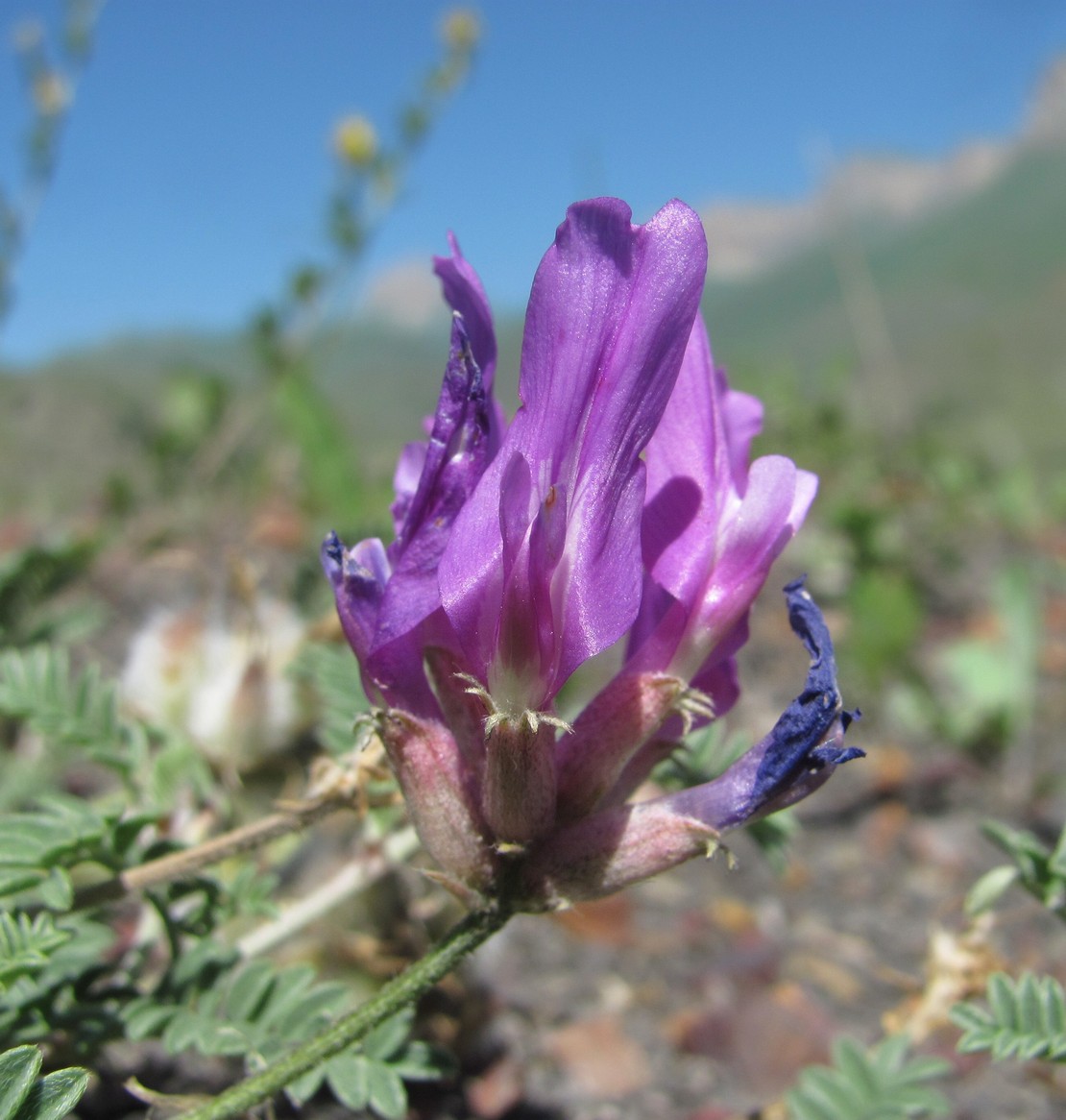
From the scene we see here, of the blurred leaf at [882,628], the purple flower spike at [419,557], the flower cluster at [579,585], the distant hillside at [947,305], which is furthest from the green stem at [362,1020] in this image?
the distant hillside at [947,305]

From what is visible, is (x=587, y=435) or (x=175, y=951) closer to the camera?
(x=587, y=435)

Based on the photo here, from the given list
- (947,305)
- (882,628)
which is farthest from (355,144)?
(947,305)

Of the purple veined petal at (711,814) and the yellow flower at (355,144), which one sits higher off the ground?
the yellow flower at (355,144)

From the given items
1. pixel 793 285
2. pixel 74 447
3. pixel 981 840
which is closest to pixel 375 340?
pixel 793 285

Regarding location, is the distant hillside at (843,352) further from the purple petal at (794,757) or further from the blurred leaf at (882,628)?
the blurred leaf at (882,628)

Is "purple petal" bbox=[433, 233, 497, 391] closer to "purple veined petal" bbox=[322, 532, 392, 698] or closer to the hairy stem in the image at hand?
"purple veined petal" bbox=[322, 532, 392, 698]

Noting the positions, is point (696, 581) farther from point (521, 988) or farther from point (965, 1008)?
point (521, 988)

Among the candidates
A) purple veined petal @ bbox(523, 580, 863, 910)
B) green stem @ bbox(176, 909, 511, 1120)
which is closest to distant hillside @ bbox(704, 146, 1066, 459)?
purple veined petal @ bbox(523, 580, 863, 910)
